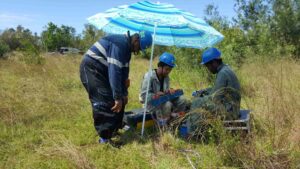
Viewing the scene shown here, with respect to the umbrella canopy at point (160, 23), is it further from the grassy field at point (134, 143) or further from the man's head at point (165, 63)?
the grassy field at point (134, 143)

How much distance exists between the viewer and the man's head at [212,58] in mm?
4496

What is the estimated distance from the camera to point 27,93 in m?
7.46

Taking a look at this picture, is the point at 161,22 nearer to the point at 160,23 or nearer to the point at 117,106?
→ the point at 160,23

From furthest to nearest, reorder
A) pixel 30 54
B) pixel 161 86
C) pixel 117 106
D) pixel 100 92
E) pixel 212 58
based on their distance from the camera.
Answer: pixel 30 54 < pixel 161 86 < pixel 212 58 < pixel 100 92 < pixel 117 106

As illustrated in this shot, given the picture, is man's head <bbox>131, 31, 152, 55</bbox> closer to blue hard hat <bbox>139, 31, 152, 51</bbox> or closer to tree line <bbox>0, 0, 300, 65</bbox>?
blue hard hat <bbox>139, 31, 152, 51</bbox>

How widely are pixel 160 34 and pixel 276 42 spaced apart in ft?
33.8

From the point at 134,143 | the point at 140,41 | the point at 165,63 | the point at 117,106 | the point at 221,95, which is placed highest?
the point at 140,41

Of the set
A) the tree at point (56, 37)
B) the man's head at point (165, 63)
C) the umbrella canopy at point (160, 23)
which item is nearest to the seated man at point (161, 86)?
the man's head at point (165, 63)

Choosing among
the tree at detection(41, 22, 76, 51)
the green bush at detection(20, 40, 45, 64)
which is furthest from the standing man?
the tree at detection(41, 22, 76, 51)

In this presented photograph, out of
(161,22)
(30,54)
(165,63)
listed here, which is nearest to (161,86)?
(165,63)

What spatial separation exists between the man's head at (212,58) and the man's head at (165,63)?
701 millimetres

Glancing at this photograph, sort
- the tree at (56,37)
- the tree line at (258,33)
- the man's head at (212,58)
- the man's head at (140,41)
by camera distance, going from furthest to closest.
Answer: the tree at (56,37) < the tree line at (258,33) < the man's head at (212,58) < the man's head at (140,41)

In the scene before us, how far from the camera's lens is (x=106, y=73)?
4.51 m

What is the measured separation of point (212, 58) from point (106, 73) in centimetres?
160
